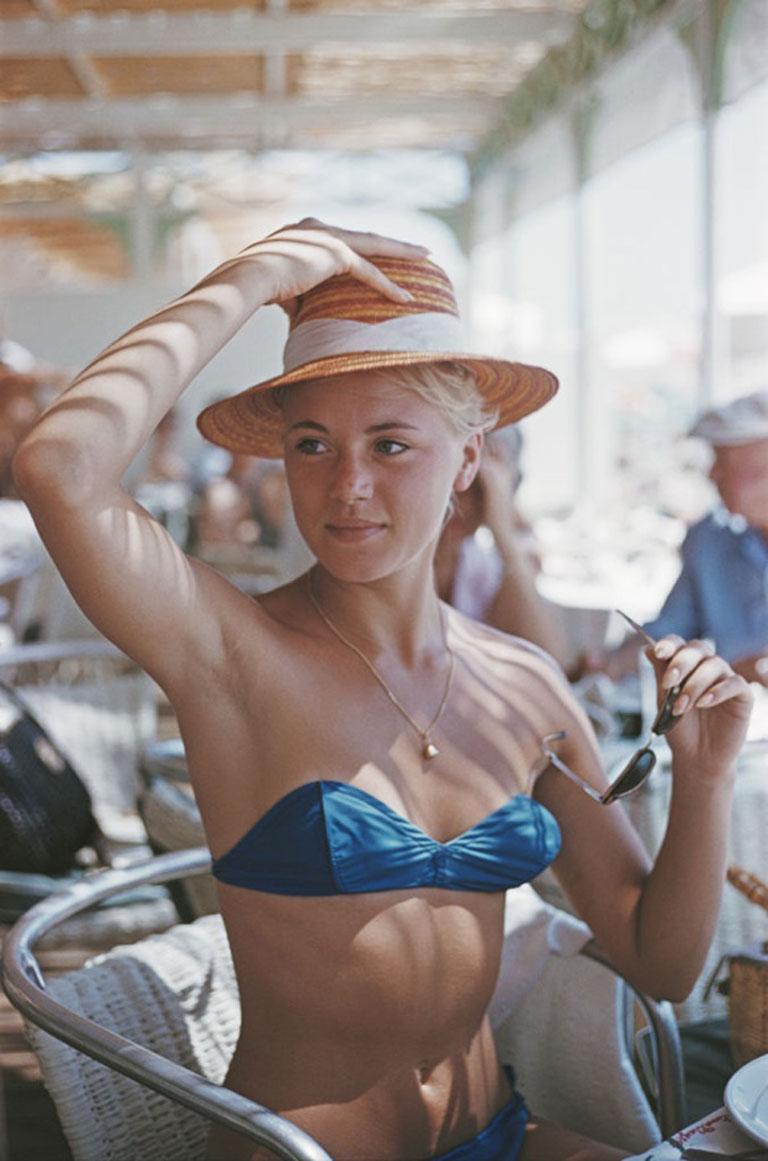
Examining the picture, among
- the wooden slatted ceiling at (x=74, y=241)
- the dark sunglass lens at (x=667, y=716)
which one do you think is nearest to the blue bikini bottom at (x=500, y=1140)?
the dark sunglass lens at (x=667, y=716)

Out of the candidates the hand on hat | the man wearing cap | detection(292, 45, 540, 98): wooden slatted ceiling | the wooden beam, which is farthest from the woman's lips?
detection(292, 45, 540, 98): wooden slatted ceiling

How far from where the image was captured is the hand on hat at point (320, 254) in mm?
1375

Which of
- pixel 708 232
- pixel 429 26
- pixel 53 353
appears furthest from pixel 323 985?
pixel 53 353

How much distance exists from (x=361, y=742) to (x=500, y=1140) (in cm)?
47

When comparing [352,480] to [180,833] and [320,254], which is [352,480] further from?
[180,833]

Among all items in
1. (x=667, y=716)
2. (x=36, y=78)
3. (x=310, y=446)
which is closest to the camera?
(x=667, y=716)

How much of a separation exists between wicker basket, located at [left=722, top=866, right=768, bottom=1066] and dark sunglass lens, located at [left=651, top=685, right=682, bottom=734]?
391 millimetres

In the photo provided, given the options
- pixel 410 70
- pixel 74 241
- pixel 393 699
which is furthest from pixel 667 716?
pixel 74 241

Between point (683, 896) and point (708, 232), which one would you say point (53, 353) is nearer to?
point (708, 232)

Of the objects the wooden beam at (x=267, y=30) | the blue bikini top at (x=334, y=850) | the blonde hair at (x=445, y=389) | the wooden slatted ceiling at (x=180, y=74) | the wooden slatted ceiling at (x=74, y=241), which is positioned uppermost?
the wooden slatted ceiling at (x=74, y=241)

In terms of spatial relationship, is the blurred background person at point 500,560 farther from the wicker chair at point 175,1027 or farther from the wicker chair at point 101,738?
the wicker chair at point 175,1027

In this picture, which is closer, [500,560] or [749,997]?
[749,997]

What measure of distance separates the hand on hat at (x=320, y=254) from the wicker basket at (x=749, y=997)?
0.80 m

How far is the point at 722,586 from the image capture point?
160 inches
